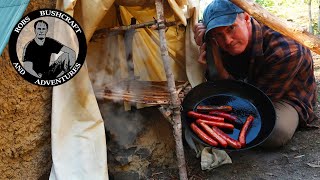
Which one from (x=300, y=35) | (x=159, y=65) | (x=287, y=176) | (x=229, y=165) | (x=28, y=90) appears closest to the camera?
(x=300, y=35)

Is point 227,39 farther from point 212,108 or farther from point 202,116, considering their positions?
point 202,116

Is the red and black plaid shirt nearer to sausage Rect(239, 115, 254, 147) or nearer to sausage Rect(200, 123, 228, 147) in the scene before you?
sausage Rect(239, 115, 254, 147)

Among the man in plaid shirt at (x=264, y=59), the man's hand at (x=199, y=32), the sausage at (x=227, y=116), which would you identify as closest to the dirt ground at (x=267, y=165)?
the man in plaid shirt at (x=264, y=59)

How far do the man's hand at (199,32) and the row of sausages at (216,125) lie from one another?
75cm

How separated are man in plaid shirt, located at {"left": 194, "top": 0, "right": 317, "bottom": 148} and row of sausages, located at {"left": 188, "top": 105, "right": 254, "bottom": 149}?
0.55 m

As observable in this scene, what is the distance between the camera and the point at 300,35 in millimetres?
2844

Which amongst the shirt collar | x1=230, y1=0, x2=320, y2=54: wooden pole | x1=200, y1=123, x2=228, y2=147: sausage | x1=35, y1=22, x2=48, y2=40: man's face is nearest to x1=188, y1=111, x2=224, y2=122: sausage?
x1=200, y1=123, x2=228, y2=147: sausage

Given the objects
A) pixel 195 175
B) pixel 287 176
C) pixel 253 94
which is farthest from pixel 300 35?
pixel 195 175

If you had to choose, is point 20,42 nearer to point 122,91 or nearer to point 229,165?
point 122,91

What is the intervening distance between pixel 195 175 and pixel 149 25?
1.64 meters

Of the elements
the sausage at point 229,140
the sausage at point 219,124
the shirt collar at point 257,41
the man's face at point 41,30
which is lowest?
the sausage at point 229,140

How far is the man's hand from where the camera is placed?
13.0 feet

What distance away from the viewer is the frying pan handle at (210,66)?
13.4 feet

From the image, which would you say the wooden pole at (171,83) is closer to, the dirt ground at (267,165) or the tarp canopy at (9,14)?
the dirt ground at (267,165)
